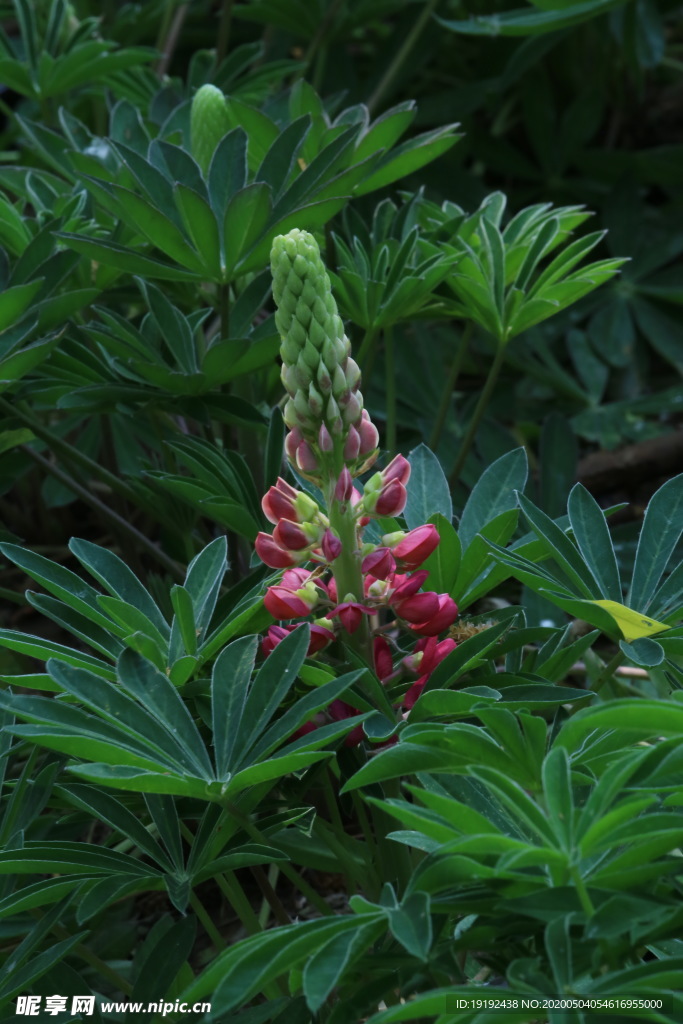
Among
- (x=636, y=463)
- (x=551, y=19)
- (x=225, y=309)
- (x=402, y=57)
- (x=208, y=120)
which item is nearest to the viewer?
A: (x=225, y=309)

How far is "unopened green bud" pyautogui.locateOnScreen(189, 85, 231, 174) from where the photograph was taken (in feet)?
4.50

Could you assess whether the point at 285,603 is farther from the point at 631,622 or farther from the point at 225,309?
the point at 225,309

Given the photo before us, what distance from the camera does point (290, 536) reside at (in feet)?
2.77

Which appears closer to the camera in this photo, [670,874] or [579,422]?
[670,874]

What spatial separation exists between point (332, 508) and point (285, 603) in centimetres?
9

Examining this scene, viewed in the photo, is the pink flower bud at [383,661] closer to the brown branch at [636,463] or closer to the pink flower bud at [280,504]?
the pink flower bud at [280,504]

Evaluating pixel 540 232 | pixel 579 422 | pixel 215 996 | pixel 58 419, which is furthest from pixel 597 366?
pixel 215 996

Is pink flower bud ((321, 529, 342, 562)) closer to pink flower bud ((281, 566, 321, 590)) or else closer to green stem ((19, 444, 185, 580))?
pink flower bud ((281, 566, 321, 590))

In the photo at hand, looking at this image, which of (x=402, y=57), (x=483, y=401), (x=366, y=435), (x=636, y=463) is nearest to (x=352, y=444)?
(x=366, y=435)

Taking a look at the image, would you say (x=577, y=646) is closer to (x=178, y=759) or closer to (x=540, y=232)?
(x=178, y=759)

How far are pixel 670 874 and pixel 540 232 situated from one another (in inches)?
35.8

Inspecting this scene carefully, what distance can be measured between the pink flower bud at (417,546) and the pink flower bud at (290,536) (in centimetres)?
8

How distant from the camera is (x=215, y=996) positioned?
0.66 meters

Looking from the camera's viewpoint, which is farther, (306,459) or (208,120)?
(208,120)
